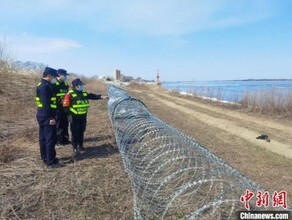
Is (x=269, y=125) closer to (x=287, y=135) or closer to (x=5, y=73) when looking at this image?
(x=287, y=135)

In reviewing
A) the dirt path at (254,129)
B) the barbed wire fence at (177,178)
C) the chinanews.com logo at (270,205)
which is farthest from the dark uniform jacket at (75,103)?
the chinanews.com logo at (270,205)

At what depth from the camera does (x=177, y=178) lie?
5.22m

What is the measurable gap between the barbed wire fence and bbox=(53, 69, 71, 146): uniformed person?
51.1 inches

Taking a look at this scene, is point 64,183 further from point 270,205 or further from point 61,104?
point 270,205

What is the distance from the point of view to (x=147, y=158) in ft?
20.7

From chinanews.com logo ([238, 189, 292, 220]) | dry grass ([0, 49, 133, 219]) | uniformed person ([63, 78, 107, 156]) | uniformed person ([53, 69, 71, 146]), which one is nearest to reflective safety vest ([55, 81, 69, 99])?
uniformed person ([53, 69, 71, 146])

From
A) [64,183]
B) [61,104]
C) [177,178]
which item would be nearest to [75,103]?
[61,104]

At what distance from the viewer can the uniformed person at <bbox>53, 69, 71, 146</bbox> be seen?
26.0 ft

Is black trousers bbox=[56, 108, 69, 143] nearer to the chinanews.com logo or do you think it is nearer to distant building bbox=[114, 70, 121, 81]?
the chinanews.com logo

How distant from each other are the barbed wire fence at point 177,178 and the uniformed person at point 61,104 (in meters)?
1.30

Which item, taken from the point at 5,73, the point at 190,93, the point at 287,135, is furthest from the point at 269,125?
the point at 190,93

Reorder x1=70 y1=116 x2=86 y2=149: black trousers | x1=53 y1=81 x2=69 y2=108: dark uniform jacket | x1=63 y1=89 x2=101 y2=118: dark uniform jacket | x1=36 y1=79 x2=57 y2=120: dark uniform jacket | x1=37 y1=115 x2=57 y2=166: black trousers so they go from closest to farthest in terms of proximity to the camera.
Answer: x1=36 y1=79 x2=57 y2=120: dark uniform jacket, x1=37 y1=115 x2=57 y2=166: black trousers, x1=63 y1=89 x2=101 y2=118: dark uniform jacket, x1=70 y1=116 x2=86 y2=149: black trousers, x1=53 y1=81 x2=69 y2=108: dark uniform jacket

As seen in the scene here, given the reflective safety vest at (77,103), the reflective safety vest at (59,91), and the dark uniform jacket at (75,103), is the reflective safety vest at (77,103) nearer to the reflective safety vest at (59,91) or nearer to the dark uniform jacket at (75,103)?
the dark uniform jacket at (75,103)

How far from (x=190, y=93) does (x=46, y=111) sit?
76.3 ft
